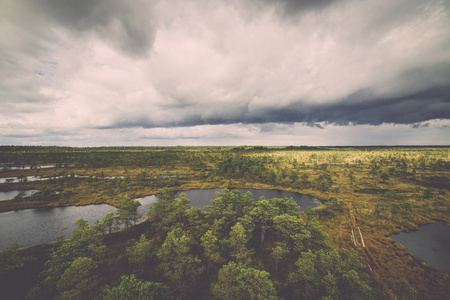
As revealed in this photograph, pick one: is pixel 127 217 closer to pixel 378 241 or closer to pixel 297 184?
pixel 378 241

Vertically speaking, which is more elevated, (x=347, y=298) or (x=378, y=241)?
(x=347, y=298)

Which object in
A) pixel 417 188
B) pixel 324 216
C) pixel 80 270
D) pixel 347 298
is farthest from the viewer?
pixel 417 188

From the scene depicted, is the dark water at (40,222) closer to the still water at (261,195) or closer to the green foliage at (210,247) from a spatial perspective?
the still water at (261,195)

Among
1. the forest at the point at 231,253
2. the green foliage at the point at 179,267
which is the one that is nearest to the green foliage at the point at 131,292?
the forest at the point at 231,253

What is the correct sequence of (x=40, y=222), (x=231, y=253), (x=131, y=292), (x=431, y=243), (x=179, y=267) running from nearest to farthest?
(x=131, y=292), (x=179, y=267), (x=231, y=253), (x=431, y=243), (x=40, y=222)

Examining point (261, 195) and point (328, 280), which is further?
point (261, 195)

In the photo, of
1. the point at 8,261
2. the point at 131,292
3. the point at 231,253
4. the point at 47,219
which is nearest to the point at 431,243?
the point at 231,253

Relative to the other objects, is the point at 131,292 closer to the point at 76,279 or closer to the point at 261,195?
the point at 76,279

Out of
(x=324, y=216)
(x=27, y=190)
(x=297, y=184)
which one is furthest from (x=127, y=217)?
(x=27, y=190)
